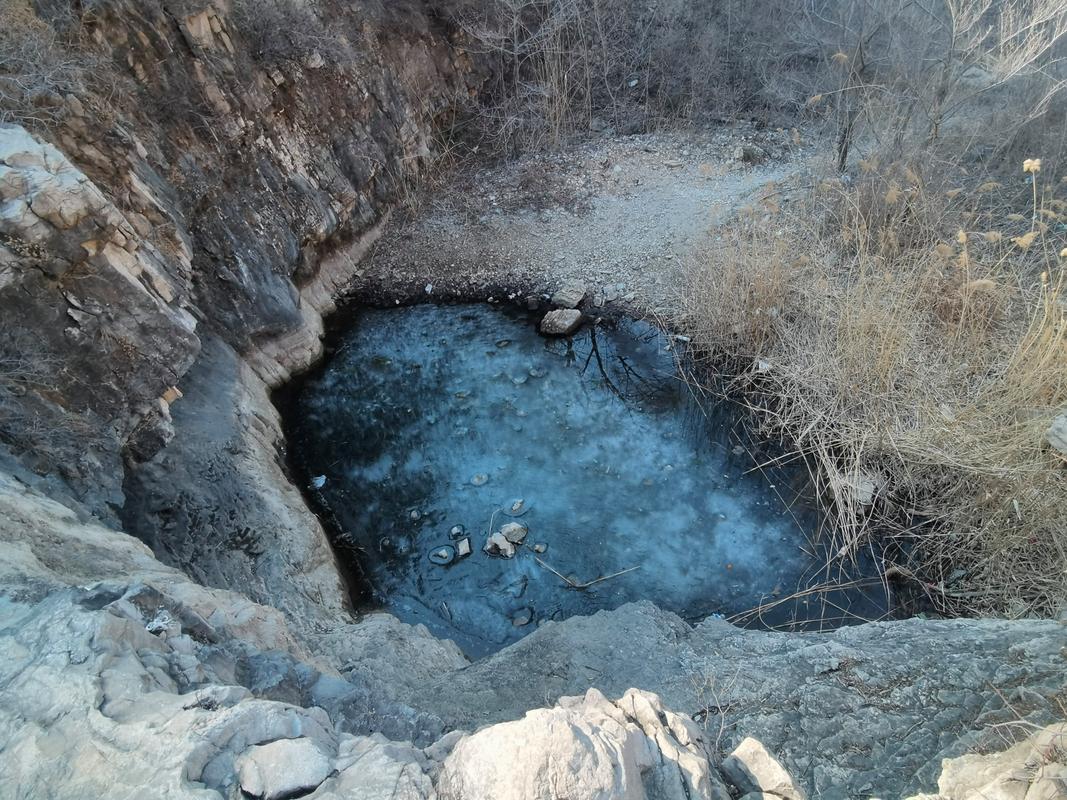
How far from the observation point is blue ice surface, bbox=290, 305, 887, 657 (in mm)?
4613

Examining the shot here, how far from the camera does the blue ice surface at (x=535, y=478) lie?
4613mm

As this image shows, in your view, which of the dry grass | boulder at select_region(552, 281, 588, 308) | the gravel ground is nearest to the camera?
the dry grass

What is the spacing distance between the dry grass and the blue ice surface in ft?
1.88

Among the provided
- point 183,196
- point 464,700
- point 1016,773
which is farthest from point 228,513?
point 1016,773

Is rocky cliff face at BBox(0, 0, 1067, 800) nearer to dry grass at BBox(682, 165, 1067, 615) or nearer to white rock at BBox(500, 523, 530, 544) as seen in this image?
white rock at BBox(500, 523, 530, 544)

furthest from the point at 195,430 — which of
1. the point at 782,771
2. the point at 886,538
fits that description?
the point at 886,538

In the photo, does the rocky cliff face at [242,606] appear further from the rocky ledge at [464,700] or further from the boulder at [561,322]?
the boulder at [561,322]

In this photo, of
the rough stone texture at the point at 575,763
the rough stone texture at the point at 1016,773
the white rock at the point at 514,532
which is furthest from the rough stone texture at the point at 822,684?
the white rock at the point at 514,532

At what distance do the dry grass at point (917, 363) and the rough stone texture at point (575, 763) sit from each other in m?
3.16

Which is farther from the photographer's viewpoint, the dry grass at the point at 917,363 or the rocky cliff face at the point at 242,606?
the dry grass at the point at 917,363

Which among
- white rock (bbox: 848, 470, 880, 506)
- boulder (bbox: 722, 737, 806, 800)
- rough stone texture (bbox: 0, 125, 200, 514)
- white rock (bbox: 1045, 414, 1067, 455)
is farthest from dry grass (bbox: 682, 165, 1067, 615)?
rough stone texture (bbox: 0, 125, 200, 514)

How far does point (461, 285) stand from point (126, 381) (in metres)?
4.05

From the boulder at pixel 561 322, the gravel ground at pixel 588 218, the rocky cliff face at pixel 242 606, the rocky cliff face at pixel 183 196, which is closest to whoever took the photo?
the rocky cliff face at pixel 242 606

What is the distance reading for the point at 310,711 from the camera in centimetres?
214
